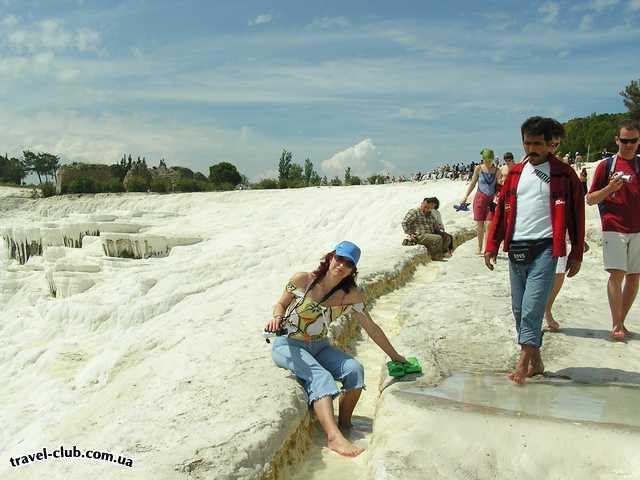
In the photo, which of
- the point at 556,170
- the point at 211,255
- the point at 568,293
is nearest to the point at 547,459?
the point at 556,170

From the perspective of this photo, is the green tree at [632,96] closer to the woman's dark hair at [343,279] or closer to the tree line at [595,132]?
the tree line at [595,132]

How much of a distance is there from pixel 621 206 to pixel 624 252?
0.30 m

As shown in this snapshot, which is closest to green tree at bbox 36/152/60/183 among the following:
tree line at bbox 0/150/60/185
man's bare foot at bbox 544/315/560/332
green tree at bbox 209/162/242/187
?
tree line at bbox 0/150/60/185

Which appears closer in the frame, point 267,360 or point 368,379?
point 267,360

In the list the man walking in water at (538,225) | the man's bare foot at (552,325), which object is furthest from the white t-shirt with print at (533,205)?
the man's bare foot at (552,325)

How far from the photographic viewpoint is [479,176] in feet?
24.4

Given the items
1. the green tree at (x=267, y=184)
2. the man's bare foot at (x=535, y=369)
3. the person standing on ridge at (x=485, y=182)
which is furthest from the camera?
the green tree at (x=267, y=184)

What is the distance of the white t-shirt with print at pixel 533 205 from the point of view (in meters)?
3.26

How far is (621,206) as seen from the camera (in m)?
3.86

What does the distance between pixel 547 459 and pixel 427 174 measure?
1082 inches

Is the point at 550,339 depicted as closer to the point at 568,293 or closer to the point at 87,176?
the point at 568,293

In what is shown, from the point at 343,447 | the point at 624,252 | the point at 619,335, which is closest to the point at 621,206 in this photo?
the point at 624,252

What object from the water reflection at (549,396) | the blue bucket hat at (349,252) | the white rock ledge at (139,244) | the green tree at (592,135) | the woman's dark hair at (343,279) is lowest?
the white rock ledge at (139,244)

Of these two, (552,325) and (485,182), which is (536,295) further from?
(485,182)
